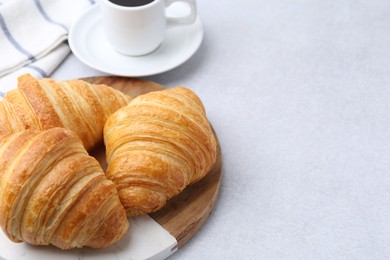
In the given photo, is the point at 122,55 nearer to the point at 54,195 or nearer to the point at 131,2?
the point at 131,2

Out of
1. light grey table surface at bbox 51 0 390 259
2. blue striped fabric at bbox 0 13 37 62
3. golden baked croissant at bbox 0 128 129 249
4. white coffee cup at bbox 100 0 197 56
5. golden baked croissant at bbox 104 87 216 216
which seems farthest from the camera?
blue striped fabric at bbox 0 13 37 62

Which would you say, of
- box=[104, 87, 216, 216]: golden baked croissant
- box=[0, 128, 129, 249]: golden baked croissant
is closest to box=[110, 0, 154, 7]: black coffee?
box=[104, 87, 216, 216]: golden baked croissant

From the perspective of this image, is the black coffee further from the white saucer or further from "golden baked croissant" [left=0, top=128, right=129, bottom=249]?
"golden baked croissant" [left=0, top=128, right=129, bottom=249]

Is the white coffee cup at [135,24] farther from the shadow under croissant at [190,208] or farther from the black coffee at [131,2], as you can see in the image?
the shadow under croissant at [190,208]

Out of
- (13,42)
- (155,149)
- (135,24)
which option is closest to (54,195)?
(155,149)

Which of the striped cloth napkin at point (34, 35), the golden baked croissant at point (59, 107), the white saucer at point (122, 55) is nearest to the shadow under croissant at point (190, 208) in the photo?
the golden baked croissant at point (59, 107)

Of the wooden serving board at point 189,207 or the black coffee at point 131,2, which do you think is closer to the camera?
the wooden serving board at point 189,207
